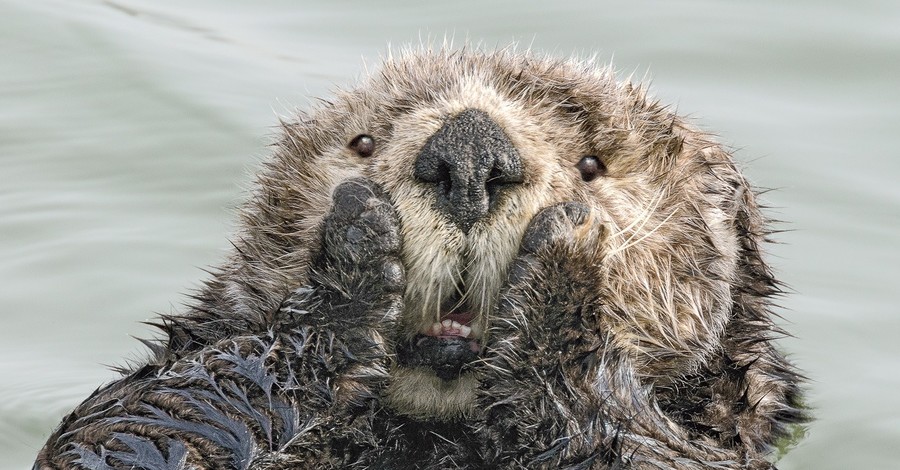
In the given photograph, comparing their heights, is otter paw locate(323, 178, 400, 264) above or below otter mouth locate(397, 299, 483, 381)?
above

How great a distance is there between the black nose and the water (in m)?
2.56

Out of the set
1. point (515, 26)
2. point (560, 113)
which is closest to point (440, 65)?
point (560, 113)

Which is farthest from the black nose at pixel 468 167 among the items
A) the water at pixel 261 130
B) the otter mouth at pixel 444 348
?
the water at pixel 261 130

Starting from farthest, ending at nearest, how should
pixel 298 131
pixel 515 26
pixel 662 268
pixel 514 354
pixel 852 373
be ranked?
1. pixel 515 26
2. pixel 852 373
3. pixel 298 131
4. pixel 662 268
5. pixel 514 354

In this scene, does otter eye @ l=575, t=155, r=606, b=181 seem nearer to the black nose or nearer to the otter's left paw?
the otter's left paw

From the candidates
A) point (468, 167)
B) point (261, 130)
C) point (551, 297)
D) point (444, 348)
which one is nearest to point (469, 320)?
point (444, 348)

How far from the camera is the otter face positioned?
13.1 ft

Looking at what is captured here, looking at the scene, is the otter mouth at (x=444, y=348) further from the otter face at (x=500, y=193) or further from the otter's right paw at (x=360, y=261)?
the otter's right paw at (x=360, y=261)

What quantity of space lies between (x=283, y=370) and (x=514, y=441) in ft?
2.25

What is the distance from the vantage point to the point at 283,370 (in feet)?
13.5

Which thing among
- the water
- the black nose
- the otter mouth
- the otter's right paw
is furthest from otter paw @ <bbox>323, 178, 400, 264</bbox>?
the water

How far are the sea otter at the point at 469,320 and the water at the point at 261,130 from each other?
1731 mm

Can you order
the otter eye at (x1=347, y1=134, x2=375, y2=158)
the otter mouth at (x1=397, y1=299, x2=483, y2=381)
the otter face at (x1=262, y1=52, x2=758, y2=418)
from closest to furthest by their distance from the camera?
1. the otter face at (x1=262, y1=52, x2=758, y2=418)
2. the otter mouth at (x1=397, y1=299, x2=483, y2=381)
3. the otter eye at (x1=347, y1=134, x2=375, y2=158)

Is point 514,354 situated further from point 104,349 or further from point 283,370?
point 104,349
